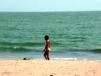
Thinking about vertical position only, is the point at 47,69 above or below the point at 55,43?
above

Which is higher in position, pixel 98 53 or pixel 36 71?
pixel 36 71

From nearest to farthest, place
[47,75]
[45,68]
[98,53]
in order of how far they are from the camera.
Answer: [47,75]
[45,68]
[98,53]

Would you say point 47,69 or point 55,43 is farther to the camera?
point 55,43

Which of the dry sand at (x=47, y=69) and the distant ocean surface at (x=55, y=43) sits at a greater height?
the dry sand at (x=47, y=69)

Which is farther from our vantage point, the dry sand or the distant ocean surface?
the distant ocean surface

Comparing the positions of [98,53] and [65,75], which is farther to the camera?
[98,53]

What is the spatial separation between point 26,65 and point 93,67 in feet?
9.99

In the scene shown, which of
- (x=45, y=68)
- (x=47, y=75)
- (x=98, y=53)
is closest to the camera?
(x=47, y=75)

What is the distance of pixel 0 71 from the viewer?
14.3 meters

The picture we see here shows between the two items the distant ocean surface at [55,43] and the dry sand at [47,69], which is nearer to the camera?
the dry sand at [47,69]

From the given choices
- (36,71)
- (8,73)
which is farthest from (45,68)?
(8,73)

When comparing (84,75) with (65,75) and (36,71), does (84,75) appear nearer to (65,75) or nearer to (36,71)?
(65,75)

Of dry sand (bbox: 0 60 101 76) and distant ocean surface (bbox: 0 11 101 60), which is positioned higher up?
dry sand (bbox: 0 60 101 76)

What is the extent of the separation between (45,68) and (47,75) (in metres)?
1.53
